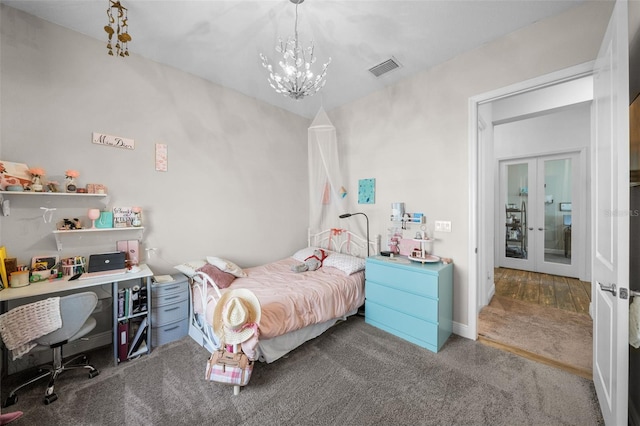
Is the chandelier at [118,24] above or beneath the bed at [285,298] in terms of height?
above

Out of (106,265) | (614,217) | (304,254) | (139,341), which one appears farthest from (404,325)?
(106,265)

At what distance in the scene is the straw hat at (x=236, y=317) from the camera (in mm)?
1869

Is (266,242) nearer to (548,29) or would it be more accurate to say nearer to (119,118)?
(119,118)

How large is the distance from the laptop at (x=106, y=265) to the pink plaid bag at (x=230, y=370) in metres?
1.30

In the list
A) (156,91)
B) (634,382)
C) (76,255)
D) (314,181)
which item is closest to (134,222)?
(76,255)

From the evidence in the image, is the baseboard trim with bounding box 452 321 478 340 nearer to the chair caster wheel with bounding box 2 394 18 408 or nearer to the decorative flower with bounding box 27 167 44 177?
the chair caster wheel with bounding box 2 394 18 408

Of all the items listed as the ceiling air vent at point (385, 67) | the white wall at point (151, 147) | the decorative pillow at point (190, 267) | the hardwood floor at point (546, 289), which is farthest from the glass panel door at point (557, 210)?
the decorative pillow at point (190, 267)

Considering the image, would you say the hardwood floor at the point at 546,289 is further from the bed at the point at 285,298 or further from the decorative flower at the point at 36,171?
the decorative flower at the point at 36,171

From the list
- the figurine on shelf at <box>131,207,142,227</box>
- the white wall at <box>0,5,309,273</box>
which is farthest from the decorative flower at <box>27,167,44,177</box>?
the figurine on shelf at <box>131,207,142,227</box>

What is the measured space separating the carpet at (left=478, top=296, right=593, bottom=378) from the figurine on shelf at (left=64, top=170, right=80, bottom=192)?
4243mm

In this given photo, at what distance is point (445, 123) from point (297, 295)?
246 centimetres

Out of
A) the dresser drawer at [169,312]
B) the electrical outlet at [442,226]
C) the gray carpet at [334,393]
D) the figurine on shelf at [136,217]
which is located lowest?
the gray carpet at [334,393]

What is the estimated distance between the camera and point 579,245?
444 cm

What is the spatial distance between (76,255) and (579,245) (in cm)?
727
